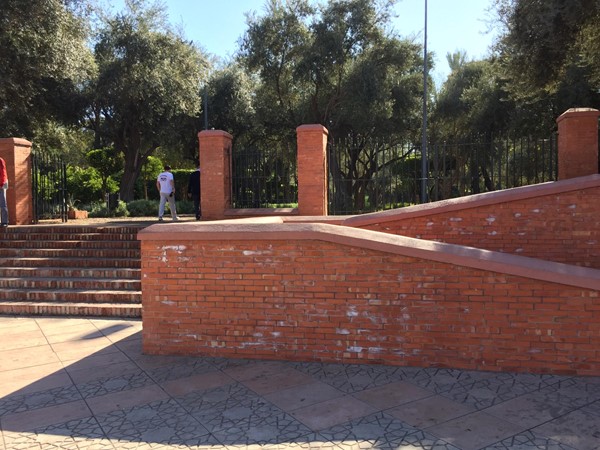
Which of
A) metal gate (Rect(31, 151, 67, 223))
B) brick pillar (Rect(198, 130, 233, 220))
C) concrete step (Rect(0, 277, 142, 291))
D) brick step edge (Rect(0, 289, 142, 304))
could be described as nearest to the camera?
brick step edge (Rect(0, 289, 142, 304))

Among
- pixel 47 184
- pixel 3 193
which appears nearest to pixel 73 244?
pixel 3 193

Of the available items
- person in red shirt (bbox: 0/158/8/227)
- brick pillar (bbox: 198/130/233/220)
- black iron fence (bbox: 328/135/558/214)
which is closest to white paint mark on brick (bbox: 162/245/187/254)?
brick pillar (bbox: 198/130/233/220)

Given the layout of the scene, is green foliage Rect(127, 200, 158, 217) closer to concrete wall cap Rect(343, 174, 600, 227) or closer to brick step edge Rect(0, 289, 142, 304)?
brick step edge Rect(0, 289, 142, 304)

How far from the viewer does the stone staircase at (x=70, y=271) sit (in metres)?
6.86

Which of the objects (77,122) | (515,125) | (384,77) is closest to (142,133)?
(77,122)

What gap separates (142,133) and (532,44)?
15.6m

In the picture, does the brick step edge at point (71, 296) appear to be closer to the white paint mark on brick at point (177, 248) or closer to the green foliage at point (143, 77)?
the white paint mark on brick at point (177, 248)

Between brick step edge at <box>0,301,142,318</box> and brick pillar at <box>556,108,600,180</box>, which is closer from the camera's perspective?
brick step edge at <box>0,301,142,318</box>

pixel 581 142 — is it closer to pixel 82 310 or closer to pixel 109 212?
pixel 82 310

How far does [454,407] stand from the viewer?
3611mm

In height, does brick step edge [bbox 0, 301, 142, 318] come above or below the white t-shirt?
below

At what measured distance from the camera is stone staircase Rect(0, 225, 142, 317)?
22.5 ft

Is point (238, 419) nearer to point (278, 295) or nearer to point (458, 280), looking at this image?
point (278, 295)

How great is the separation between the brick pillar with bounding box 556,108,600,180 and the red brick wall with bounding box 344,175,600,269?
7.79ft
